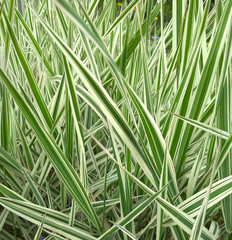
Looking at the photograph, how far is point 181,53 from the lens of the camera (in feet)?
1.96

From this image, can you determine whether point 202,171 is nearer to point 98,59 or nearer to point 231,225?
point 231,225

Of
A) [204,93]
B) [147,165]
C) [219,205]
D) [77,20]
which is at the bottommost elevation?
[219,205]

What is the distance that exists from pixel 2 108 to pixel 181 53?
0.37m

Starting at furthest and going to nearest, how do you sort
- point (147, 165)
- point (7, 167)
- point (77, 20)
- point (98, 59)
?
point (98, 59), point (7, 167), point (147, 165), point (77, 20)

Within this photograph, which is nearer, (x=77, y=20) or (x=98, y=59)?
(x=77, y=20)

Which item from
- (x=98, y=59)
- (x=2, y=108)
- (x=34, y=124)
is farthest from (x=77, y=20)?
(x=98, y=59)

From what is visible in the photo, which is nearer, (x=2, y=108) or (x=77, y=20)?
(x=77, y=20)

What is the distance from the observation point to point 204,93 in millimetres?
549

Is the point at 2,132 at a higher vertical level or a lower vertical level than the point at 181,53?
lower

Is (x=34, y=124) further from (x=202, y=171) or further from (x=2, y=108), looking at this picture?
(x=202, y=171)

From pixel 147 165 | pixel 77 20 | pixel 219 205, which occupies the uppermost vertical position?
pixel 77 20

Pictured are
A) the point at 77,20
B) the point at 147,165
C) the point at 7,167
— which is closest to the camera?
the point at 77,20

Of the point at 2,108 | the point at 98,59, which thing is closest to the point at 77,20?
the point at 2,108

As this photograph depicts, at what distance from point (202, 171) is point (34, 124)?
336 mm
